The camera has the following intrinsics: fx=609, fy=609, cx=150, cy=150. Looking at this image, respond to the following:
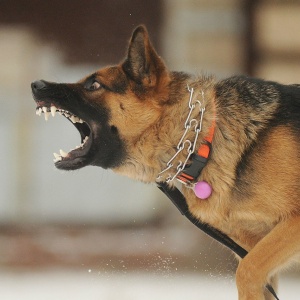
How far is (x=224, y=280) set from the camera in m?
3.98

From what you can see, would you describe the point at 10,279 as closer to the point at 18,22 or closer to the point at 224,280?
the point at 224,280

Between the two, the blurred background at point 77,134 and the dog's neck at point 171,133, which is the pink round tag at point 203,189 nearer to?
the dog's neck at point 171,133

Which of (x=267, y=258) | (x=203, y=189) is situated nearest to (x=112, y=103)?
(x=203, y=189)

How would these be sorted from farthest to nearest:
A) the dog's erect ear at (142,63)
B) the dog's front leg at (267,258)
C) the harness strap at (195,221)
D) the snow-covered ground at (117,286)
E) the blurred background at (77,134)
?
the blurred background at (77,134)
the snow-covered ground at (117,286)
the harness strap at (195,221)
the dog's erect ear at (142,63)
the dog's front leg at (267,258)

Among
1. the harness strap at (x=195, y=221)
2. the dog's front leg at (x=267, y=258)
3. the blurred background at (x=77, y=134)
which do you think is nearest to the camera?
the dog's front leg at (x=267, y=258)

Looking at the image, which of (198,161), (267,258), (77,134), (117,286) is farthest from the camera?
(77,134)

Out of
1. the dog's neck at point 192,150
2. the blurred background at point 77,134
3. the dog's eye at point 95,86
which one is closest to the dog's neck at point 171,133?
the dog's neck at point 192,150

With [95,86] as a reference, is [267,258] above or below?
below

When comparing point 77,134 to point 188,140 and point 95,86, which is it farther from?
point 188,140

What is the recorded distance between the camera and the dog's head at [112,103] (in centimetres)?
253

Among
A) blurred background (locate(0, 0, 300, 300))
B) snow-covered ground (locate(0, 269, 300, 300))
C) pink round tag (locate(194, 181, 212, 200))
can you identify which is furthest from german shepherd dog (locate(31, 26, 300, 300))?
blurred background (locate(0, 0, 300, 300))

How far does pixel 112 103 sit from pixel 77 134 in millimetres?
1841

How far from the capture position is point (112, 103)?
8.41 ft

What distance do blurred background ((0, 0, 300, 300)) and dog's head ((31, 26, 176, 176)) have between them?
5.70ft
